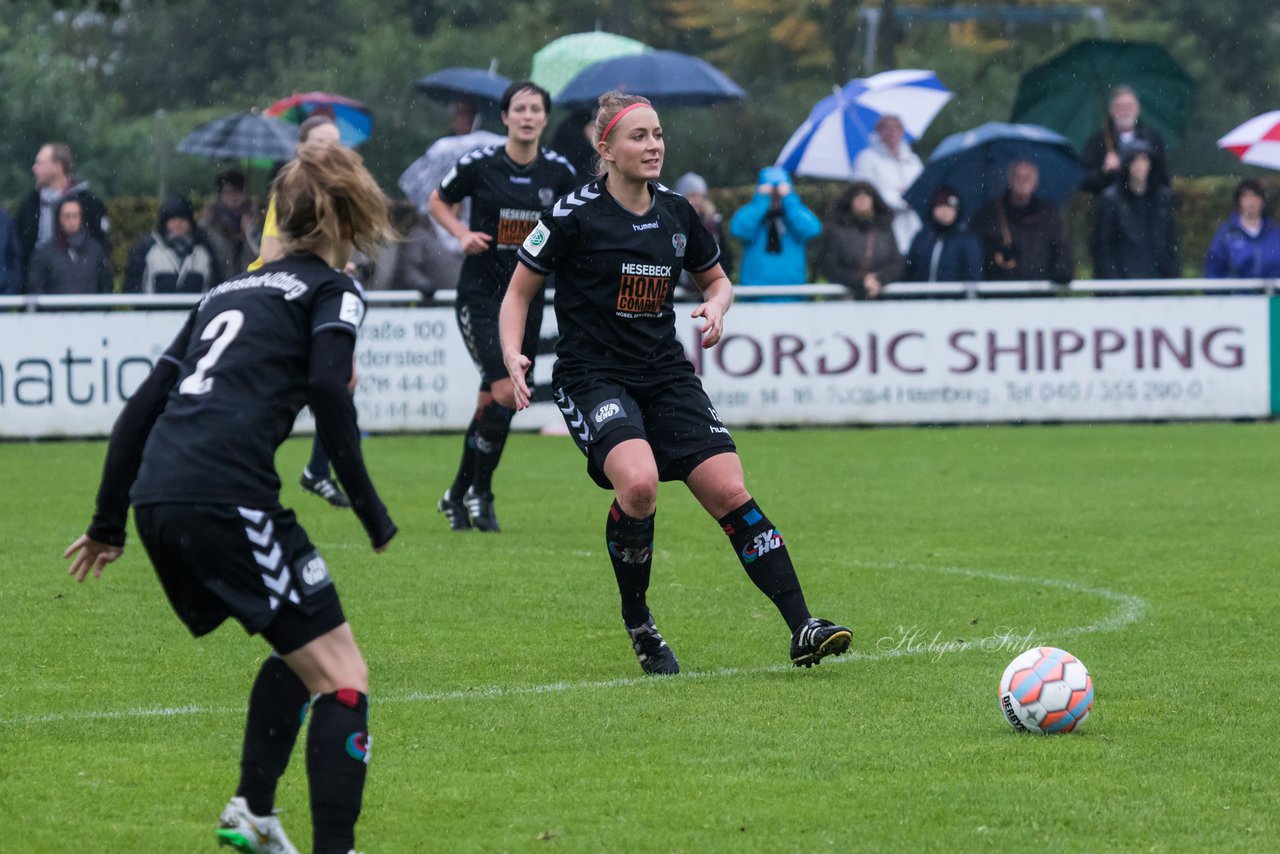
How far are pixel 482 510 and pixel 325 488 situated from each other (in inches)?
50.8

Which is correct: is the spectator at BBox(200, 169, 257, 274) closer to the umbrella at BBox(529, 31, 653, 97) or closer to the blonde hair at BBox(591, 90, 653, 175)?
the umbrella at BBox(529, 31, 653, 97)

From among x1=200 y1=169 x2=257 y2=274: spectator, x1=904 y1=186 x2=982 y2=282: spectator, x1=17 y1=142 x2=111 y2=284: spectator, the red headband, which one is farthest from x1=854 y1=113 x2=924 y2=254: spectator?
the red headband

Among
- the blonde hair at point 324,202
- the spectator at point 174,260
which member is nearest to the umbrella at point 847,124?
the spectator at point 174,260

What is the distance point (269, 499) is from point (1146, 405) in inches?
529

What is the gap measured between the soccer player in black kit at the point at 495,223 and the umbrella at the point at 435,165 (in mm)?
4926

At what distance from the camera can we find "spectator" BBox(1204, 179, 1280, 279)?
17438 millimetres

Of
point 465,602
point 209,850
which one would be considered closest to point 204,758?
point 209,850

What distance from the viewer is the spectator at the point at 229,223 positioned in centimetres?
1678

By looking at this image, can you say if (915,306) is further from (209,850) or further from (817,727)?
(209,850)

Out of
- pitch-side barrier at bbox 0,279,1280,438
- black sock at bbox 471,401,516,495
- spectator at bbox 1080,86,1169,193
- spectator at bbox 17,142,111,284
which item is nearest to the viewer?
black sock at bbox 471,401,516,495

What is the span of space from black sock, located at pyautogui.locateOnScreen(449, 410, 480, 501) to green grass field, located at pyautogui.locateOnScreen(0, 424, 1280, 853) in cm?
30

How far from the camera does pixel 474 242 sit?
10203 mm

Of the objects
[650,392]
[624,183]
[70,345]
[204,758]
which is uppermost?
[624,183]

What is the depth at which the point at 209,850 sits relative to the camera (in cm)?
471
